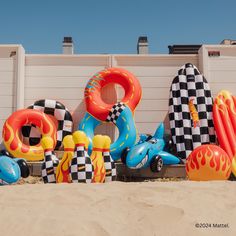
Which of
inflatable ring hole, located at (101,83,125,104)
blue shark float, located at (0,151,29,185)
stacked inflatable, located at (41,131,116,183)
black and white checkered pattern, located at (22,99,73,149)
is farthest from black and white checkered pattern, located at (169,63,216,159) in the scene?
blue shark float, located at (0,151,29,185)

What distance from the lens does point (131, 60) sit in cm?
589

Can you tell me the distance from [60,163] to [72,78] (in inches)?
114

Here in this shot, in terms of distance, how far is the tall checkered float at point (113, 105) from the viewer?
500cm

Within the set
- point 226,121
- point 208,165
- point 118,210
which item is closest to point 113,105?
point 226,121

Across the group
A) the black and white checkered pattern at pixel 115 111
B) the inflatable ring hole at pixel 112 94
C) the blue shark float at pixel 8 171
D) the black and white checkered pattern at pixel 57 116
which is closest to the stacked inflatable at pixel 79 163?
the blue shark float at pixel 8 171

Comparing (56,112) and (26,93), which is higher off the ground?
(26,93)

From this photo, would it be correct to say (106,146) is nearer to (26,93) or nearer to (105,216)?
(105,216)

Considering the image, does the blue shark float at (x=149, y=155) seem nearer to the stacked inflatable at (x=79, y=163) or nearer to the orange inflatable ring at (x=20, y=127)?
the stacked inflatable at (x=79, y=163)

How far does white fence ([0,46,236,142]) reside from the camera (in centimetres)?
578

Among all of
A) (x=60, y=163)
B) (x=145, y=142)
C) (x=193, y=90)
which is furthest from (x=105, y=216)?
(x=193, y=90)

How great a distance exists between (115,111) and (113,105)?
0.15m

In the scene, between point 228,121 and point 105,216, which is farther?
point 228,121

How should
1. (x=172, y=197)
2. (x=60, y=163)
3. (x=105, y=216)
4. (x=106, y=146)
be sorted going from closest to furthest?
(x=105, y=216)
(x=172, y=197)
(x=60, y=163)
(x=106, y=146)

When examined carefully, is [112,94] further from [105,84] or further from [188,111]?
[188,111]
